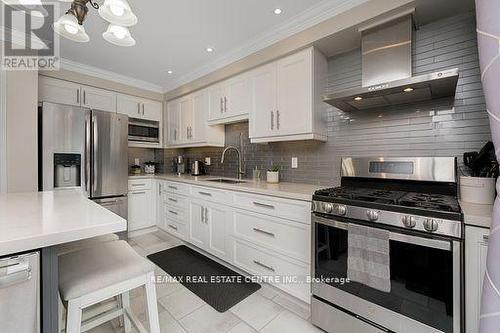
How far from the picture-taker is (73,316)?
37.2 inches

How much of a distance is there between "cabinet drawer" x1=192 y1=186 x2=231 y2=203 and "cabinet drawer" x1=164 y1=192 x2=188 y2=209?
0.26m

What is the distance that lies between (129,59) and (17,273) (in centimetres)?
287

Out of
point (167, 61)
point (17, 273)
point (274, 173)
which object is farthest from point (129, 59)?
point (17, 273)

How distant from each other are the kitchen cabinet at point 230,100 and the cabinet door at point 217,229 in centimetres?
110

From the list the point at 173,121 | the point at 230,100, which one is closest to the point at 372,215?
the point at 230,100

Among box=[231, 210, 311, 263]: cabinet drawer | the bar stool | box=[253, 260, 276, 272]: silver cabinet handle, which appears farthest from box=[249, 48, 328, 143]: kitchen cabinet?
the bar stool

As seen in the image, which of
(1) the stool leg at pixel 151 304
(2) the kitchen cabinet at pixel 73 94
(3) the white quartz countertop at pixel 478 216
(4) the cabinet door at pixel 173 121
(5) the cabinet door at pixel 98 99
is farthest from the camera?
(4) the cabinet door at pixel 173 121

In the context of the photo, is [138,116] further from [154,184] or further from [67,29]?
[67,29]

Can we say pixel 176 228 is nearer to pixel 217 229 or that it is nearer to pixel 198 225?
pixel 198 225

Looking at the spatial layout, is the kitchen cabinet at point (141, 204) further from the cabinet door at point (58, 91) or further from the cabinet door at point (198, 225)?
the cabinet door at point (58, 91)

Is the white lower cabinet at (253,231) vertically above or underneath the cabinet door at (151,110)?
underneath

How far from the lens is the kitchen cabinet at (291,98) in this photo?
2.07 meters

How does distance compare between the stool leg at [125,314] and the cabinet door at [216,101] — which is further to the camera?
the cabinet door at [216,101]

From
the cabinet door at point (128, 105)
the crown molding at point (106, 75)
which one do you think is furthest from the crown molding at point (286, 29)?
the cabinet door at point (128, 105)
